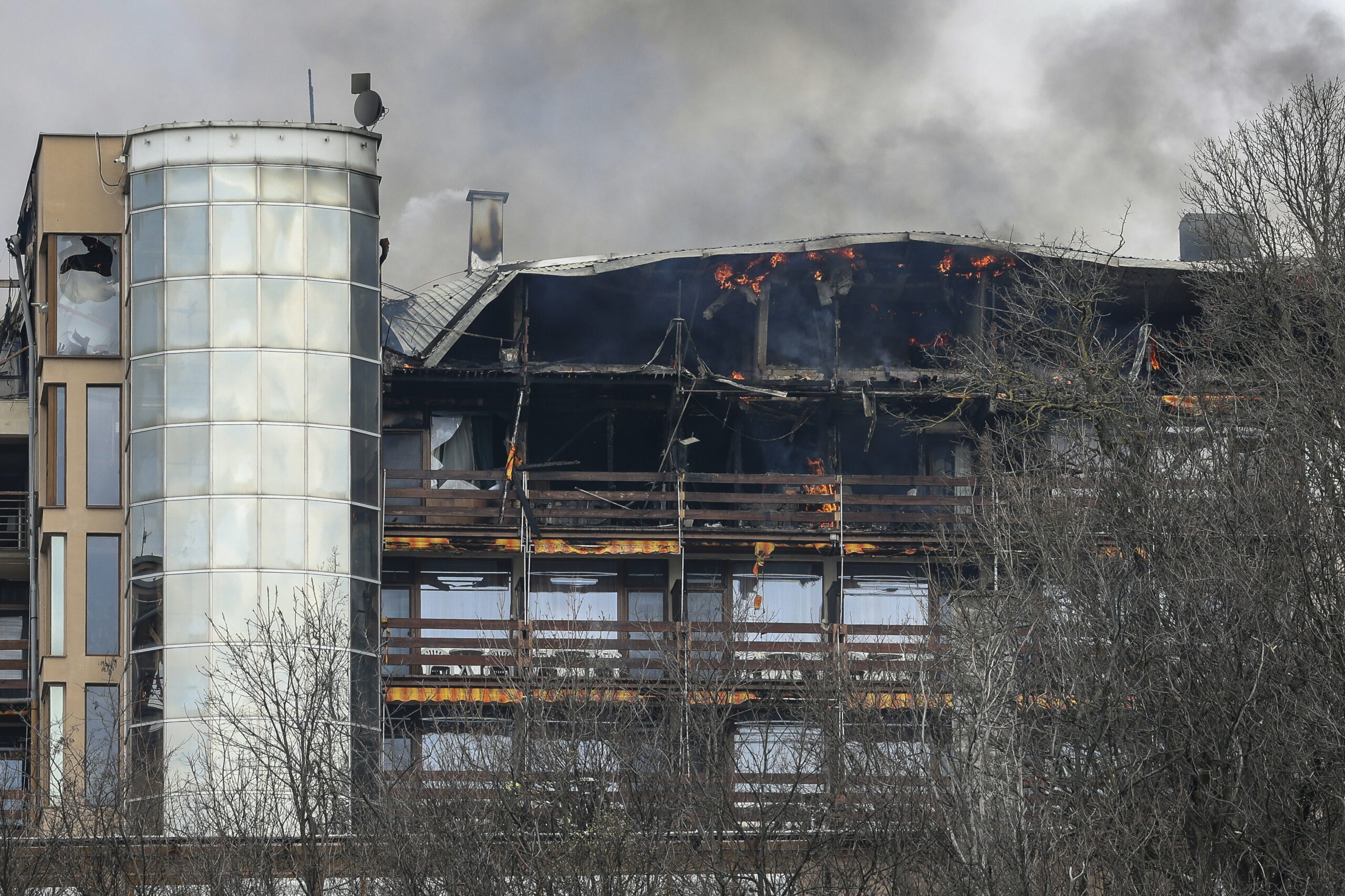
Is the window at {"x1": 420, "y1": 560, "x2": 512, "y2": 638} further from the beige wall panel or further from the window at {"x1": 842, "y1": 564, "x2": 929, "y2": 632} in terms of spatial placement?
the beige wall panel

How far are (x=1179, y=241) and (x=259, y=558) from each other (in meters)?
26.8

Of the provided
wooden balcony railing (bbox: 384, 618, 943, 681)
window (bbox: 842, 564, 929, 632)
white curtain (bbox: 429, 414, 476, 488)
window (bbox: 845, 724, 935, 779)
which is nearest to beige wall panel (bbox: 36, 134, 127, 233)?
white curtain (bbox: 429, 414, 476, 488)

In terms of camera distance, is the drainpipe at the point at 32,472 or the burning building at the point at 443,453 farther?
the drainpipe at the point at 32,472

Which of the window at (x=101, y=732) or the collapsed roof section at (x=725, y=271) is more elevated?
the collapsed roof section at (x=725, y=271)

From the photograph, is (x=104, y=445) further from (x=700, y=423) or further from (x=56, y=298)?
(x=700, y=423)

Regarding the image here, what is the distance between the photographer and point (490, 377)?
4797 centimetres

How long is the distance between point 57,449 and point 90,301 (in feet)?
10.4

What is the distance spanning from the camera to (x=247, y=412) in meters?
45.7

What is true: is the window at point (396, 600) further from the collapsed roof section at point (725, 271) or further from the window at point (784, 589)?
the window at point (784, 589)

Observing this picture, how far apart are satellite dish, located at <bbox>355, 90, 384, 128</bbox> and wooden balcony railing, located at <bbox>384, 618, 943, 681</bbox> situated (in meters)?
10.4

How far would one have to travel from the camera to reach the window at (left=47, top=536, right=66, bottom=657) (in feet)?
155

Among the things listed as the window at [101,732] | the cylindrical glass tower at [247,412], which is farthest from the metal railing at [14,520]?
the cylindrical glass tower at [247,412]

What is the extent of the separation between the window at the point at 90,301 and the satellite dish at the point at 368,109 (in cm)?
577

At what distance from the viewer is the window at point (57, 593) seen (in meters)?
47.3
